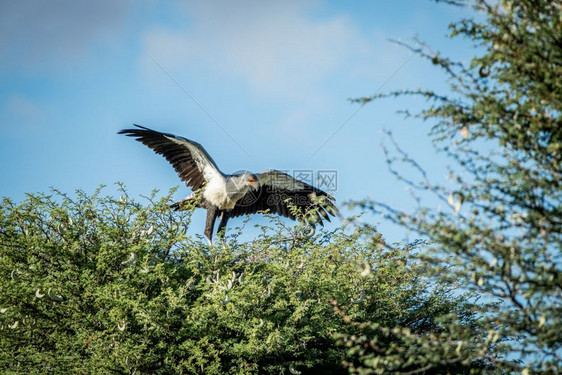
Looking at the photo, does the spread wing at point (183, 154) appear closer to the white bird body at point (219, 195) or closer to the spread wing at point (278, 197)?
the white bird body at point (219, 195)

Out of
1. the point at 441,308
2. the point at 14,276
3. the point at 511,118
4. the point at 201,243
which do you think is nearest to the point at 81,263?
the point at 14,276

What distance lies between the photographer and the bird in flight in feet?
38.7

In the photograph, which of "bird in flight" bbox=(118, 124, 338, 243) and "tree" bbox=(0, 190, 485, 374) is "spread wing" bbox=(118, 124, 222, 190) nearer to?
"bird in flight" bbox=(118, 124, 338, 243)

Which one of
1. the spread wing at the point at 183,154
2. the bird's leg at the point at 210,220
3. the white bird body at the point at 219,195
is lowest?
the bird's leg at the point at 210,220

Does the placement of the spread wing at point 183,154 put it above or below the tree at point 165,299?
above

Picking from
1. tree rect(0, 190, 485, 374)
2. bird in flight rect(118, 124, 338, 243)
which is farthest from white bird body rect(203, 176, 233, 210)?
tree rect(0, 190, 485, 374)

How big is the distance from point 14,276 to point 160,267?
214 cm

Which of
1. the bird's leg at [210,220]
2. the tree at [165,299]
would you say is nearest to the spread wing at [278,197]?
the bird's leg at [210,220]

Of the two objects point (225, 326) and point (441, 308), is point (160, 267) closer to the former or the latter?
point (225, 326)

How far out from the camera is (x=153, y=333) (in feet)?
27.5

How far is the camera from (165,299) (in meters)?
9.14

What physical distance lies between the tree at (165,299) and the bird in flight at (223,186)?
1323 millimetres

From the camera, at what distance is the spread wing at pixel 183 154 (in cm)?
1191

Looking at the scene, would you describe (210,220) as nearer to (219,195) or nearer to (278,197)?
(219,195)
